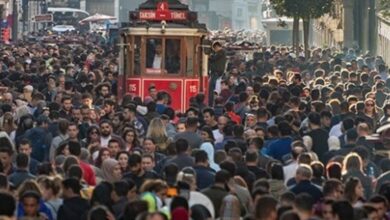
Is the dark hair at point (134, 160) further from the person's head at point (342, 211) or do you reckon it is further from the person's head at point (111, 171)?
→ the person's head at point (342, 211)

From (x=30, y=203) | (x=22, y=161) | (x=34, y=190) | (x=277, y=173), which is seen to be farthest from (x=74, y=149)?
(x=30, y=203)

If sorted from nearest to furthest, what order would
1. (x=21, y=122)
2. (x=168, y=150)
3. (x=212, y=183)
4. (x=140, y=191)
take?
(x=140, y=191) → (x=212, y=183) → (x=168, y=150) → (x=21, y=122)

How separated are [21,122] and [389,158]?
5566mm

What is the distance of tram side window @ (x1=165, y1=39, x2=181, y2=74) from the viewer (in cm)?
3816

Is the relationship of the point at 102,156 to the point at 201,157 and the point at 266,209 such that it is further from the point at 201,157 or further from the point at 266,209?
the point at 266,209

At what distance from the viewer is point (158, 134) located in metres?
24.7

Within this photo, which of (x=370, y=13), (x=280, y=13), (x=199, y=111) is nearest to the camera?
(x=199, y=111)

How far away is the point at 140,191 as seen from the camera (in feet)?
59.8

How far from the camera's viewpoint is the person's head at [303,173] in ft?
63.6

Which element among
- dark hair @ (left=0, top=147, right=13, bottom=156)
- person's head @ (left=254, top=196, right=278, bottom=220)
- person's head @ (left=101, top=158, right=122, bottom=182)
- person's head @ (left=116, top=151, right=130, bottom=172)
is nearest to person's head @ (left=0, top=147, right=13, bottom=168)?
dark hair @ (left=0, top=147, right=13, bottom=156)

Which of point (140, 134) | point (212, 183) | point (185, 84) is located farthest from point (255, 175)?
point (185, 84)

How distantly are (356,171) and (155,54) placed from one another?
59.4 ft

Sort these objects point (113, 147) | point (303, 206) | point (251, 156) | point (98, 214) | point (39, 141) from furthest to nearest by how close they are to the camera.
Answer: point (39, 141), point (113, 147), point (251, 156), point (303, 206), point (98, 214)

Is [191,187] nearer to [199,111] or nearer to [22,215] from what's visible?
[22,215]
